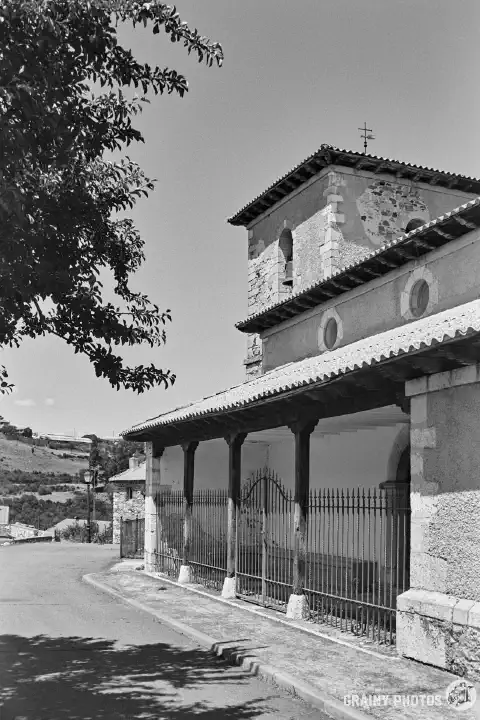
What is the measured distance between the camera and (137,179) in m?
6.78

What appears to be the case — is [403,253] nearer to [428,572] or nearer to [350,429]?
[350,429]

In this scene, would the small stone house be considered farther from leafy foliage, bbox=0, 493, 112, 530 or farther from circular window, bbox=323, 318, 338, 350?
leafy foliage, bbox=0, 493, 112, 530

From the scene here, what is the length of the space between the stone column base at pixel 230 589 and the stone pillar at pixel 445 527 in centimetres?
530

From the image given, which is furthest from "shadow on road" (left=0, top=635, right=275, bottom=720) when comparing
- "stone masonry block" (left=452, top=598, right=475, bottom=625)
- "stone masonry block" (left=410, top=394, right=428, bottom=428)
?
"stone masonry block" (left=410, top=394, right=428, bottom=428)

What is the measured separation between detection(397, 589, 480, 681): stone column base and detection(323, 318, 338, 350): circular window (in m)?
7.56

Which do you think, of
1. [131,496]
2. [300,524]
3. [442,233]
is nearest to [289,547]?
[300,524]

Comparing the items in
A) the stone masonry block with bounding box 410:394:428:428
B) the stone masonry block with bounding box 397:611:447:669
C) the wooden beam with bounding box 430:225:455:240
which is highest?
the wooden beam with bounding box 430:225:455:240

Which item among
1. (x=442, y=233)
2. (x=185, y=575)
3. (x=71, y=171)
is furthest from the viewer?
(x=185, y=575)

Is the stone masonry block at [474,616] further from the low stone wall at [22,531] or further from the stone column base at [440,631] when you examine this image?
the low stone wall at [22,531]

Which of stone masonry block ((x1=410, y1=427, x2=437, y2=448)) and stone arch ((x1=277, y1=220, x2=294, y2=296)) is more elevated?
stone arch ((x1=277, y1=220, x2=294, y2=296))

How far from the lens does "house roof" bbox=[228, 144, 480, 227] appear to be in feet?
59.0

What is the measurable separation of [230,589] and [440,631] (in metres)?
6.11

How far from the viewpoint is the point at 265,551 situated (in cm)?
1264

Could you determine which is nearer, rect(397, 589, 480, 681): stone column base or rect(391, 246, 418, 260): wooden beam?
rect(397, 589, 480, 681): stone column base
